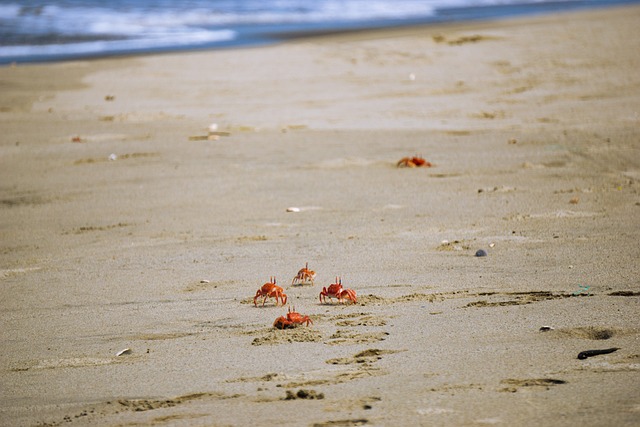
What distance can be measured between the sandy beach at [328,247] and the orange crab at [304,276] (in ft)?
0.21

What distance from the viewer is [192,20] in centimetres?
2608

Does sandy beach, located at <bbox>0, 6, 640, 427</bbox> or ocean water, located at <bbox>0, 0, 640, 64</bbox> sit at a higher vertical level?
ocean water, located at <bbox>0, 0, 640, 64</bbox>

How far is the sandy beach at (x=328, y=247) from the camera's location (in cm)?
398

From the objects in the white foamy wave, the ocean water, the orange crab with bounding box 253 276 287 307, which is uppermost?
the ocean water

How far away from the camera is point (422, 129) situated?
10453 millimetres

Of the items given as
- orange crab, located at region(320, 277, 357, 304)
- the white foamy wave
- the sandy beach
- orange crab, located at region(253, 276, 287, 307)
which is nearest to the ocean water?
the white foamy wave

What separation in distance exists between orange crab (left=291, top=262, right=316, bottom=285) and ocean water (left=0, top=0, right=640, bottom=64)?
1394 cm

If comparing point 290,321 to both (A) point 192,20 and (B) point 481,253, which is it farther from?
(A) point 192,20

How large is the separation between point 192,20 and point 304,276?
21.6m

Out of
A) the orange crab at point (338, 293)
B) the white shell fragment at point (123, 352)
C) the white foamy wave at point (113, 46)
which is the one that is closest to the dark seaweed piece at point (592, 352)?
the orange crab at point (338, 293)

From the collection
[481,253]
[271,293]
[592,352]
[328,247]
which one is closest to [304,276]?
[271,293]

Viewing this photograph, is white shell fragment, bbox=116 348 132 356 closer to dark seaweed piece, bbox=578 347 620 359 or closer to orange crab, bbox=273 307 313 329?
orange crab, bbox=273 307 313 329

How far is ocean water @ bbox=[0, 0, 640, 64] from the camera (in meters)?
20.2

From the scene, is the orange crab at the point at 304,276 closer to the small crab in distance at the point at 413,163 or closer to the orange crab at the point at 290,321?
the orange crab at the point at 290,321
